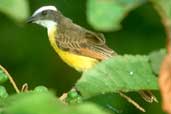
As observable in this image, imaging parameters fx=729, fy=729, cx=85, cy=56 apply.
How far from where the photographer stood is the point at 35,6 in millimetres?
6887

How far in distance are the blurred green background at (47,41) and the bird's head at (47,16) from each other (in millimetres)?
964

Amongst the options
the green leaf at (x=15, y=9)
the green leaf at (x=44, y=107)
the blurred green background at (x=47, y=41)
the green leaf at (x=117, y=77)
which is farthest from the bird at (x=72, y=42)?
the green leaf at (x=44, y=107)

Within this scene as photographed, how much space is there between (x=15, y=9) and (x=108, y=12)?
153mm

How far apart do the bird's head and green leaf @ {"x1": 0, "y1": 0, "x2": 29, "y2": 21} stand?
4.28 m

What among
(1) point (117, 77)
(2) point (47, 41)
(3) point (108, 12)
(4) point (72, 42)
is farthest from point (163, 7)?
(2) point (47, 41)

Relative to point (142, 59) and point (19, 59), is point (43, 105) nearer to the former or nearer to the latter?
point (142, 59)

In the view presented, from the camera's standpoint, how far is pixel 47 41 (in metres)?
7.30

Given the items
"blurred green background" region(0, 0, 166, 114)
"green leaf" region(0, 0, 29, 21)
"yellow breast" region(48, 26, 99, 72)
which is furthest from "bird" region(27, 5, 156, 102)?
"green leaf" region(0, 0, 29, 21)

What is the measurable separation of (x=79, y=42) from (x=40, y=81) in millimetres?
1649

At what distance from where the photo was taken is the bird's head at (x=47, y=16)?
5565 mm

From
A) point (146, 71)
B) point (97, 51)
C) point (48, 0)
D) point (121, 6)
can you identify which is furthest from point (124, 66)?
point (48, 0)

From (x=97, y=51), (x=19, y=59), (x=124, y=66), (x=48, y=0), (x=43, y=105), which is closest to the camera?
(x=43, y=105)

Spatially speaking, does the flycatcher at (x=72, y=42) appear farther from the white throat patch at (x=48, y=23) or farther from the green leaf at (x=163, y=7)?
the green leaf at (x=163, y=7)

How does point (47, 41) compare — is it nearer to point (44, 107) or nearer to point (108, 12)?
point (108, 12)
